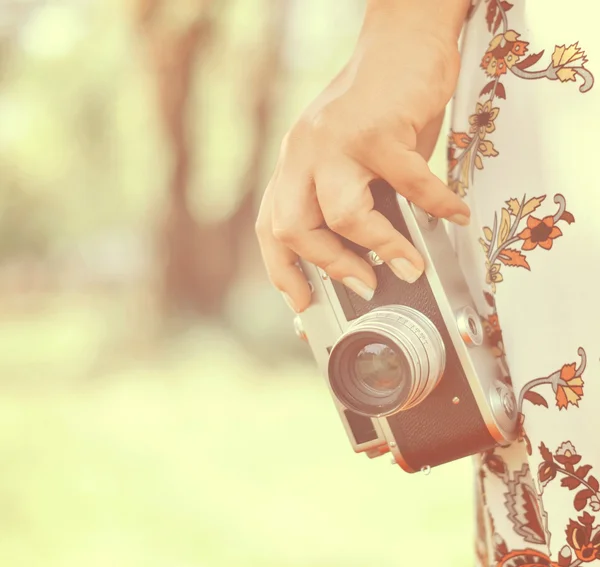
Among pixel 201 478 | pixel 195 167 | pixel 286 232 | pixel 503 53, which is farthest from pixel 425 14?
pixel 195 167

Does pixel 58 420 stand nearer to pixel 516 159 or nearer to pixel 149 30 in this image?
pixel 149 30

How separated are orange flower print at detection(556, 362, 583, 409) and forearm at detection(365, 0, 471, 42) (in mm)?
202

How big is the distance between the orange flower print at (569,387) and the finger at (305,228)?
0.15 meters

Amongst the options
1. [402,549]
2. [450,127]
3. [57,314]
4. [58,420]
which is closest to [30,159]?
[57,314]

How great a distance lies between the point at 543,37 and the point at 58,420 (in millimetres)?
2373

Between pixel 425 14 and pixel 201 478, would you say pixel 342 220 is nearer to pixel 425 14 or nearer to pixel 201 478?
pixel 425 14

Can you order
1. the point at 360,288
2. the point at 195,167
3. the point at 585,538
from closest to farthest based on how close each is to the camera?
the point at 585,538 < the point at 360,288 < the point at 195,167

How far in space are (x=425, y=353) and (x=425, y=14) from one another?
8.0 inches

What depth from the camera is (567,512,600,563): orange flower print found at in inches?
16.5

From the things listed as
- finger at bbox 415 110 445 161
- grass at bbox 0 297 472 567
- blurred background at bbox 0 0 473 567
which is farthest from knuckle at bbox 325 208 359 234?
blurred background at bbox 0 0 473 567

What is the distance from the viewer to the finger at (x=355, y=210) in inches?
18.2

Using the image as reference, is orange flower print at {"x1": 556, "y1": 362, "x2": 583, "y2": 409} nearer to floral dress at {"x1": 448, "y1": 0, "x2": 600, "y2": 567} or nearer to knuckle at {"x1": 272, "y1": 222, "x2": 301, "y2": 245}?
floral dress at {"x1": 448, "y1": 0, "x2": 600, "y2": 567}

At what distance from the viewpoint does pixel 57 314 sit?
12.5 ft

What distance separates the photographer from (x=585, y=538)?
421mm
